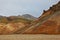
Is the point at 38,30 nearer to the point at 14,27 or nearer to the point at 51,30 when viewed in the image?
the point at 51,30

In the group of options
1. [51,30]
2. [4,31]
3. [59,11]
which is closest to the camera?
[51,30]

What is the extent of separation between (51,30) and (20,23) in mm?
36007

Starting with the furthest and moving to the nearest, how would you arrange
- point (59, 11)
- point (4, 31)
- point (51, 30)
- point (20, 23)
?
point (20, 23), point (4, 31), point (59, 11), point (51, 30)

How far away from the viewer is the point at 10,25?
102438mm

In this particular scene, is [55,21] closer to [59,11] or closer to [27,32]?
[59,11]

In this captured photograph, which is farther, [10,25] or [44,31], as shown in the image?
[10,25]

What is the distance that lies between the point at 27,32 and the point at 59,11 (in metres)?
14.5

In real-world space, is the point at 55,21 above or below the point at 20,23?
below

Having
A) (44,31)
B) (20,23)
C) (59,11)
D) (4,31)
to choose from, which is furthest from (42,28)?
(20,23)

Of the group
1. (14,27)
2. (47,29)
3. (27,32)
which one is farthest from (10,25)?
(47,29)

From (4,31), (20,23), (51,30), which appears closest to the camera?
(51,30)

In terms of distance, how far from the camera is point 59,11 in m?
81.6

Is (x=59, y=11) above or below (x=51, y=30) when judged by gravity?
above

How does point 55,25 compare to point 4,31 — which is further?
point 4,31
